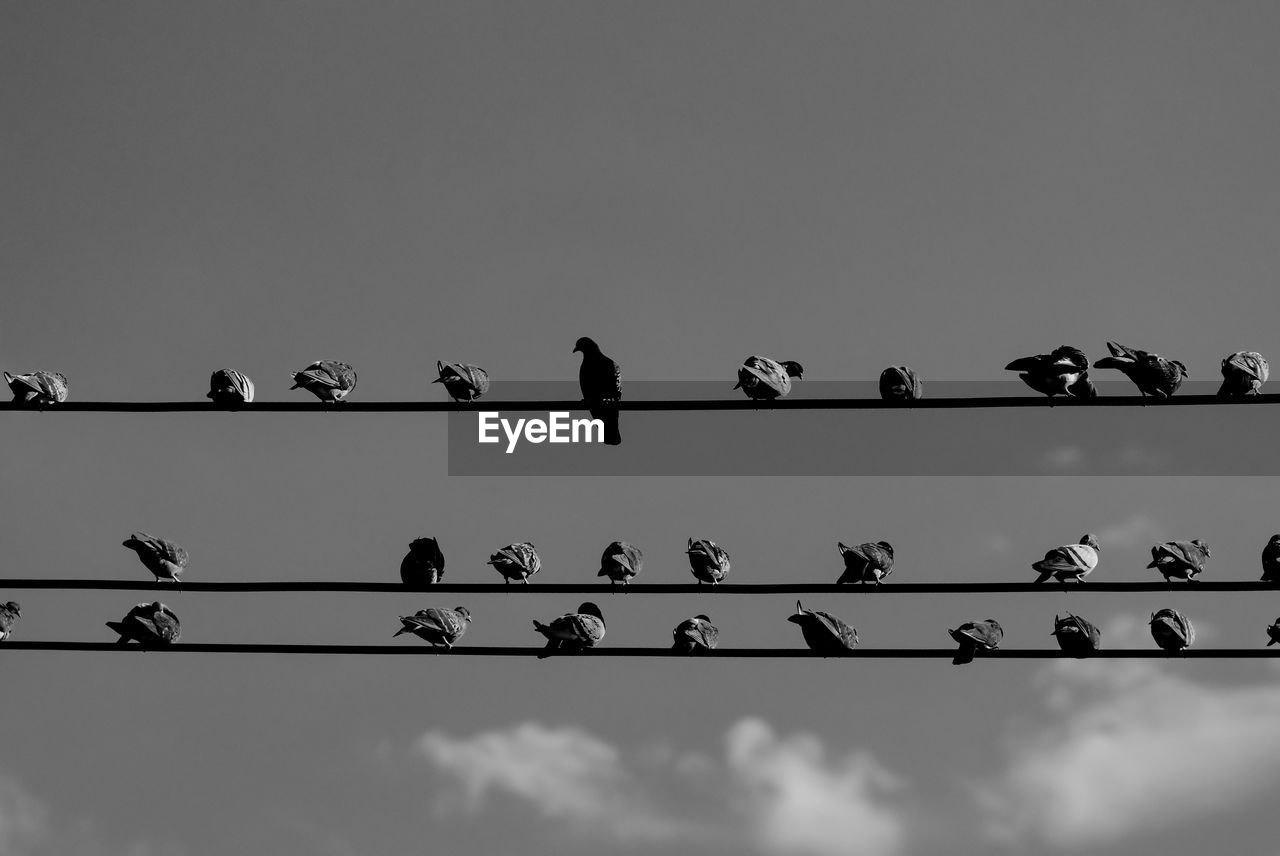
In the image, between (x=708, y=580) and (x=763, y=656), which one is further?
(x=708, y=580)

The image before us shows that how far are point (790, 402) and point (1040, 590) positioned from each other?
1855 mm

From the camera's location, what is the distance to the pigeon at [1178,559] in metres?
13.1

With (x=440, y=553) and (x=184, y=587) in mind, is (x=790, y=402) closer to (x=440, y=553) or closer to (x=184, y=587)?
(x=184, y=587)

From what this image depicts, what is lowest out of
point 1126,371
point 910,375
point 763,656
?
point 763,656

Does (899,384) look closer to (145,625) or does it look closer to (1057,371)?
(1057,371)

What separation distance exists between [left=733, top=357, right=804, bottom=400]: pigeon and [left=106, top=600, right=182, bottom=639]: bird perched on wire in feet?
14.6

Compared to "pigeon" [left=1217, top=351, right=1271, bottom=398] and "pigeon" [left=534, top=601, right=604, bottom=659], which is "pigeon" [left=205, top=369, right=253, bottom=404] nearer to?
"pigeon" [left=534, top=601, right=604, bottom=659]

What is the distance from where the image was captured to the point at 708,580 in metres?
13.7

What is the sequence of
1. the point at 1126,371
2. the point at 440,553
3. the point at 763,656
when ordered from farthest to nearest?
the point at 440,553 < the point at 1126,371 < the point at 763,656

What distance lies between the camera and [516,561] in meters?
13.2

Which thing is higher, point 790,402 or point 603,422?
point 603,422

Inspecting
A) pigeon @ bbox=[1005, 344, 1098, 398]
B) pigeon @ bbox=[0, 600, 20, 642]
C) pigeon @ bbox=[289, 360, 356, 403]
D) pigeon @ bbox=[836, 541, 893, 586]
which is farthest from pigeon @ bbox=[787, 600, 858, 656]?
pigeon @ bbox=[0, 600, 20, 642]

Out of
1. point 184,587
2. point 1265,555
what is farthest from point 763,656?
point 1265,555

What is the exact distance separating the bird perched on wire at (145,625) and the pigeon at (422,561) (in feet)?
8.71
